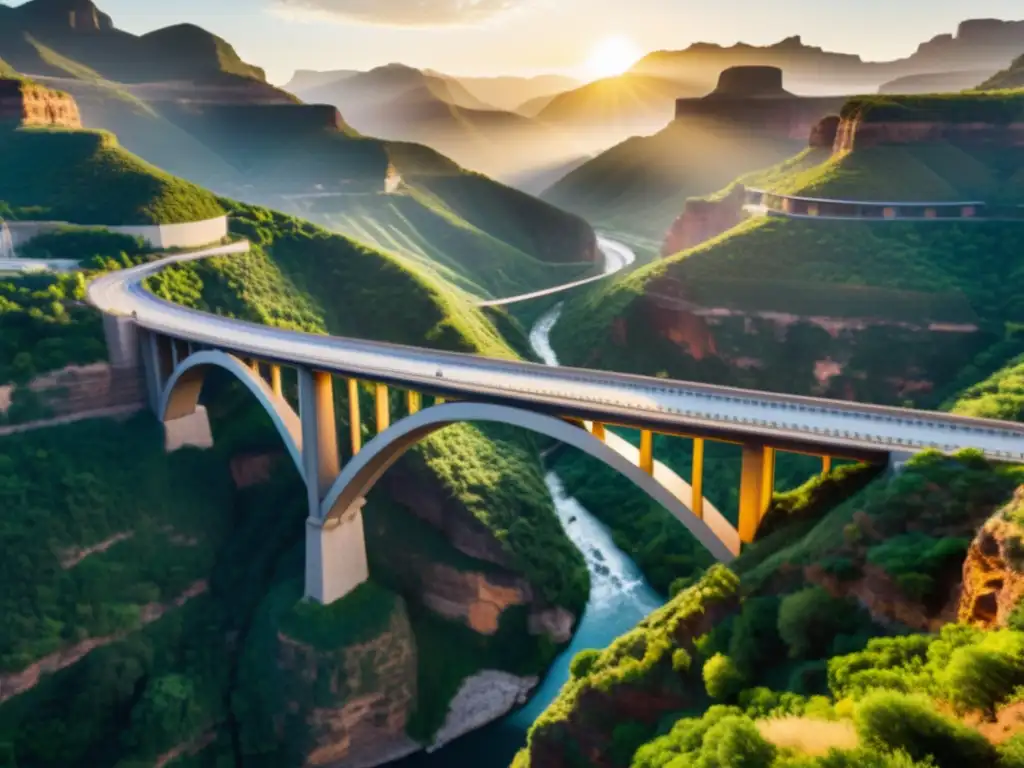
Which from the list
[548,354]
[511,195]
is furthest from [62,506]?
[511,195]

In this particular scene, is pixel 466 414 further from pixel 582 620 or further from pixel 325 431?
pixel 582 620

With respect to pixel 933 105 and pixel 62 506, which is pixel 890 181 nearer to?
pixel 933 105

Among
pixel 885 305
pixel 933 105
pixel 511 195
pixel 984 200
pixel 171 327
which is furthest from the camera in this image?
pixel 511 195

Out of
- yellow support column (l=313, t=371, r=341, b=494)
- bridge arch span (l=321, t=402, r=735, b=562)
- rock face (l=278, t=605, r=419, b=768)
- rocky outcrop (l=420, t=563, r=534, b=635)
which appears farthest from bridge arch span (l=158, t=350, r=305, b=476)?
rocky outcrop (l=420, t=563, r=534, b=635)

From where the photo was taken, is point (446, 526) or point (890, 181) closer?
point (446, 526)

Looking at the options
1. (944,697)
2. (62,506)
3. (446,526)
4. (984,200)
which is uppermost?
(984,200)

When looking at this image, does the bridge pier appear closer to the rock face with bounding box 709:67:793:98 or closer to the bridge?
the bridge

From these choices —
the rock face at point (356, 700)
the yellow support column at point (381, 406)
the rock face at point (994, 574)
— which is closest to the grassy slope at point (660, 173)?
the yellow support column at point (381, 406)

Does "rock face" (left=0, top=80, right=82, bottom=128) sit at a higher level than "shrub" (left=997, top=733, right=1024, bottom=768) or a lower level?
higher
